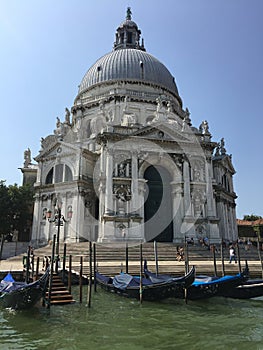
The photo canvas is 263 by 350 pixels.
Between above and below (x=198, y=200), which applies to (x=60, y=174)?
above

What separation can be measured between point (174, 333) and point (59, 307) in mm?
3870

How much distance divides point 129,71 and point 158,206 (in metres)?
16.6

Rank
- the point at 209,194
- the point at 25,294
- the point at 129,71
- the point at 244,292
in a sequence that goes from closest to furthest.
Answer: the point at 25,294 < the point at 244,292 < the point at 209,194 < the point at 129,71

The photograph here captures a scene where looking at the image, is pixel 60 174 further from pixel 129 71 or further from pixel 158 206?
pixel 129 71

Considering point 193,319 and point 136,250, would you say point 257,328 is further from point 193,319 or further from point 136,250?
point 136,250

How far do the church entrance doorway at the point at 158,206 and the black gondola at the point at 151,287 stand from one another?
12069 mm

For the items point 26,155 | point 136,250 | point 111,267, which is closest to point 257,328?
point 111,267

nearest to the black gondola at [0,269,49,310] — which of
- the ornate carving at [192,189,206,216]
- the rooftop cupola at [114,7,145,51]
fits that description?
the ornate carving at [192,189,206,216]

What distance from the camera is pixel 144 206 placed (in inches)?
930

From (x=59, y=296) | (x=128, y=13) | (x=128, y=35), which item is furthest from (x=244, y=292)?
(x=128, y=13)

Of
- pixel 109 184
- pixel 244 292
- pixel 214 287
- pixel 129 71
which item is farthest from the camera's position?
pixel 129 71

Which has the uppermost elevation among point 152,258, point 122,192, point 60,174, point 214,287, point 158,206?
point 60,174

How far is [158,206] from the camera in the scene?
24.0m

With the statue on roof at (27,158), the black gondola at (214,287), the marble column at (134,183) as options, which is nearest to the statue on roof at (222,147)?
the marble column at (134,183)
